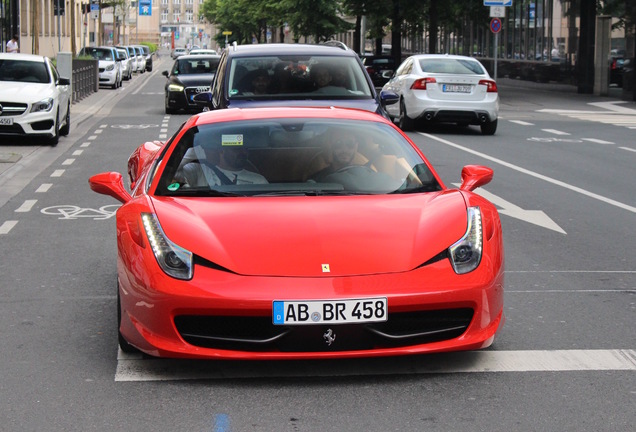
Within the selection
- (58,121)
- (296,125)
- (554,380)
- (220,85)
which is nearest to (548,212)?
(220,85)

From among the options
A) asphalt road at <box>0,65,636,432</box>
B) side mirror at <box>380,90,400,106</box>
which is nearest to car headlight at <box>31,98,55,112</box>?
side mirror at <box>380,90,400,106</box>

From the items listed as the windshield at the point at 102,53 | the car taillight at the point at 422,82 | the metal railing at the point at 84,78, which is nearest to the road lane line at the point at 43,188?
the car taillight at the point at 422,82

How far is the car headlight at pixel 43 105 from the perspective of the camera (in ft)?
64.8

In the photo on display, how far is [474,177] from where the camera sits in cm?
664

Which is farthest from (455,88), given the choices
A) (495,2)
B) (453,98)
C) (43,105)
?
(495,2)

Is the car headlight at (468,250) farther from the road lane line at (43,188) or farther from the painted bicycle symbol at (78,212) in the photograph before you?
the road lane line at (43,188)

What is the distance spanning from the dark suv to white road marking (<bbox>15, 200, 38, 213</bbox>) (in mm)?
2211

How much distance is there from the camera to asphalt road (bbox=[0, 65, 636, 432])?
474 centimetres

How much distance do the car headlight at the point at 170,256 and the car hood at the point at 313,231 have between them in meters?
0.03

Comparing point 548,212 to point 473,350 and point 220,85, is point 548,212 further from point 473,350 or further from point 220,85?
point 473,350

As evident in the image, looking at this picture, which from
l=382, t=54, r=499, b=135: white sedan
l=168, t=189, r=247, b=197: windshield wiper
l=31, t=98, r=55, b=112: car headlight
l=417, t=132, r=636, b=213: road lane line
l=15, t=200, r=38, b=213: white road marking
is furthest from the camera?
l=382, t=54, r=499, b=135: white sedan

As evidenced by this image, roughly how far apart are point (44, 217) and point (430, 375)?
652 centimetres

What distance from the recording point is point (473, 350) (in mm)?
5754

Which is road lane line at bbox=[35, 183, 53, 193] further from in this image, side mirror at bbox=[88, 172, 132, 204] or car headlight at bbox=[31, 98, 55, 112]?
side mirror at bbox=[88, 172, 132, 204]
